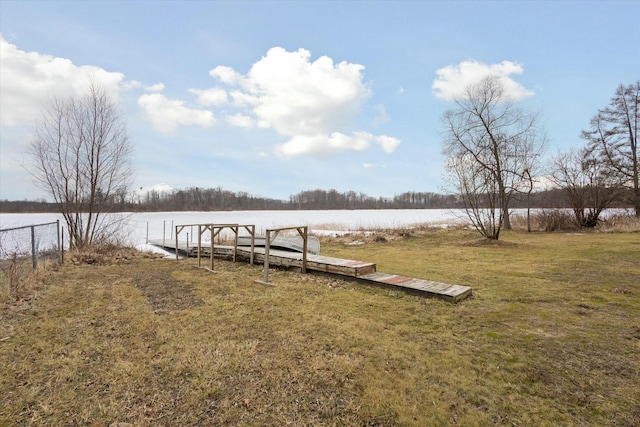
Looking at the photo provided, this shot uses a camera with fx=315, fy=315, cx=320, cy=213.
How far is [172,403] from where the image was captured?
7.13 feet

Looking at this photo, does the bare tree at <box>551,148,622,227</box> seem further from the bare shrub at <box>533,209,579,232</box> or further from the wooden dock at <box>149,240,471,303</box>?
the wooden dock at <box>149,240,471,303</box>

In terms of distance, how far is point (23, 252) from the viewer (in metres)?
6.50

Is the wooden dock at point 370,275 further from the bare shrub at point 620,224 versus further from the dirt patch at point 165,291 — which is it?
the bare shrub at point 620,224

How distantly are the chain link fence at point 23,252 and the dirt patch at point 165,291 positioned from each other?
1.71 metres

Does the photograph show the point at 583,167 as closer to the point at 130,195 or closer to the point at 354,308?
the point at 354,308

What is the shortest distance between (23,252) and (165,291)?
3.62m

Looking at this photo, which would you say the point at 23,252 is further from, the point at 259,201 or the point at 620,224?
the point at 259,201

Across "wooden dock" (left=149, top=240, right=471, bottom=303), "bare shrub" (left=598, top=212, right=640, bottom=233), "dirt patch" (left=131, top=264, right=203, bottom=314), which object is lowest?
"dirt patch" (left=131, top=264, right=203, bottom=314)

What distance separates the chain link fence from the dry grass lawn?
1.50 ft

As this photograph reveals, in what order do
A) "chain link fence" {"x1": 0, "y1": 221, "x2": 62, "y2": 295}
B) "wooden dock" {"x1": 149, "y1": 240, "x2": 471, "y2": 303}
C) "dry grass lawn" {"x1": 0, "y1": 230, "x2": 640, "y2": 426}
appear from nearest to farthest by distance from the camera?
"dry grass lawn" {"x1": 0, "y1": 230, "x2": 640, "y2": 426}
"wooden dock" {"x1": 149, "y1": 240, "x2": 471, "y2": 303}
"chain link fence" {"x1": 0, "y1": 221, "x2": 62, "y2": 295}

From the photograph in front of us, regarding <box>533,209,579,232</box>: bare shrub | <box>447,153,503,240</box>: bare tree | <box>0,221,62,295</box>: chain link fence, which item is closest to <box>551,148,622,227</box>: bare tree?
<box>533,209,579,232</box>: bare shrub

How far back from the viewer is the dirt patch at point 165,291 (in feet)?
14.9

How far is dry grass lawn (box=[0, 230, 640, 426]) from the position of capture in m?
2.08

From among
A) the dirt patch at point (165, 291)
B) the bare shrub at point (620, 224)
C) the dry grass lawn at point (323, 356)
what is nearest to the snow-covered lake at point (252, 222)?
the dirt patch at point (165, 291)
